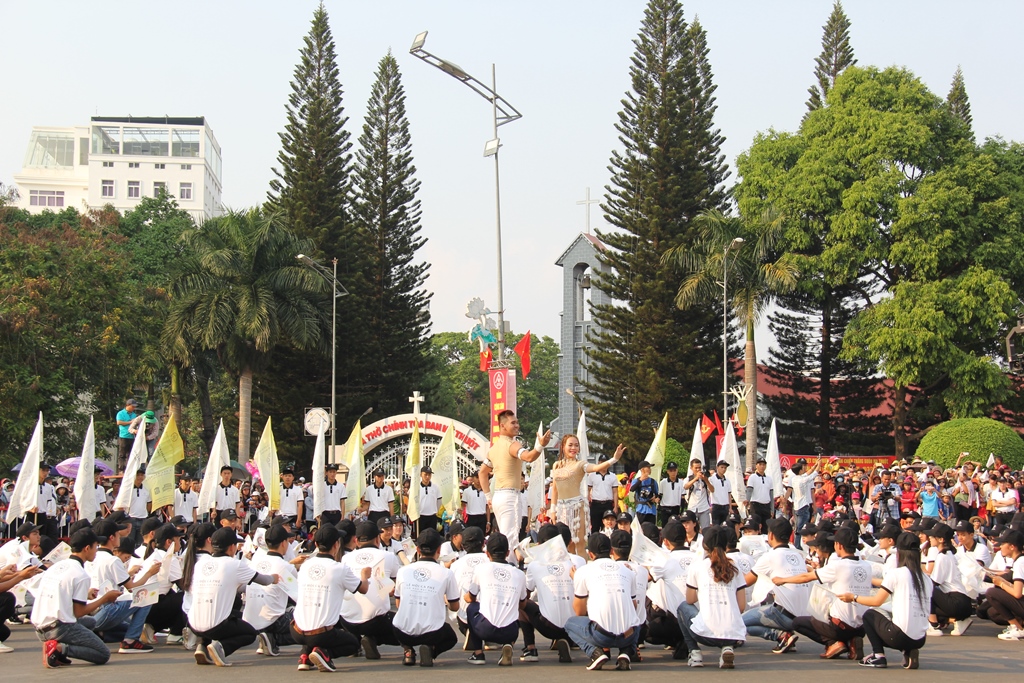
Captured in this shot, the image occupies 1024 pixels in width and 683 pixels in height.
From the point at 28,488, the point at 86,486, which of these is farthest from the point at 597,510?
the point at 28,488

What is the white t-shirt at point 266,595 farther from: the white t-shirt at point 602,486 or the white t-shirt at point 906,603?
the white t-shirt at point 602,486

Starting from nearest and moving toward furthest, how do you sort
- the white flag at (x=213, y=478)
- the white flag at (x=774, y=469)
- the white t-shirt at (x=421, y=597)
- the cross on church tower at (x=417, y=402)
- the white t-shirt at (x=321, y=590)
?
1. the white t-shirt at (x=321, y=590)
2. the white t-shirt at (x=421, y=597)
3. the white flag at (x=213, y=478)
4. the white flag at (x=774, y=469)
5. the cross on church tower at (x=417, y=402)

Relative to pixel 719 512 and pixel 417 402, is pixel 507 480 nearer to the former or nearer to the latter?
pixel 719 512

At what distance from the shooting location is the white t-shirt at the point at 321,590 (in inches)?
323

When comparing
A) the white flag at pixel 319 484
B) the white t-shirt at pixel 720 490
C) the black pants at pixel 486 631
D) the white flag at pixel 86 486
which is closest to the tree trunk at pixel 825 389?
the white t-shirt at pixel 720 490

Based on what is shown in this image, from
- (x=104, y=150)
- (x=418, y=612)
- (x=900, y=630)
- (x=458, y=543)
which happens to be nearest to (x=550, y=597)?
(x=418, y=612)

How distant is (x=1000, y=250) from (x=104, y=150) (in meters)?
67.0

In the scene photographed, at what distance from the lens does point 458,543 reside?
1032 cm

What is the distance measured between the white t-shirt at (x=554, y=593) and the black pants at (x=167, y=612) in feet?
9.69

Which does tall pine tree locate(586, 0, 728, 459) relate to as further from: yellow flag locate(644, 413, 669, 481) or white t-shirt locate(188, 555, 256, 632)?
white t-shirt locate(188, 555, 256, 632)

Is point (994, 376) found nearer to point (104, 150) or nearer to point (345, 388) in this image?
point (345, 388)

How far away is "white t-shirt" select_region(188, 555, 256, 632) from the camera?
841 cm

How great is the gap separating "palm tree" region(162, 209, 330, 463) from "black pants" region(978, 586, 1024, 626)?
76.7ft

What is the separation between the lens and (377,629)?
8977 mm
